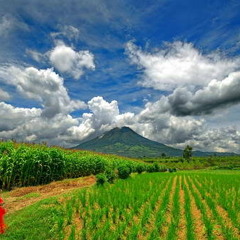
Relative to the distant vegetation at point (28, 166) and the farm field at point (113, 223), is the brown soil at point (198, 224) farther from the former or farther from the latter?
the distant vegetation at point (28, 166)

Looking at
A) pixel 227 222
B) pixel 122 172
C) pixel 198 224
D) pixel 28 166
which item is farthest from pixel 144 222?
pixel 122 172

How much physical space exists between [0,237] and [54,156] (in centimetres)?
1554

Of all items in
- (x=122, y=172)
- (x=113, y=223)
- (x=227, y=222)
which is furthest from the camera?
(x=122, y=172)

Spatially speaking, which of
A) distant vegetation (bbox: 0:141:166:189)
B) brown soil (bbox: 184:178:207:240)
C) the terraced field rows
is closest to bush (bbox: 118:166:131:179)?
distant vegetation (bbox: 0:141:166:189)

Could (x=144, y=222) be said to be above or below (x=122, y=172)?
below

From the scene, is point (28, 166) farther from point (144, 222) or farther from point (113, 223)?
point (144, 222)

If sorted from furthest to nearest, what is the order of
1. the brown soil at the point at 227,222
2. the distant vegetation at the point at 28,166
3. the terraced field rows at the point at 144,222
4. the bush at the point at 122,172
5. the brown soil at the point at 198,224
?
the bush at the point at 122,172
the distant vegetation at the point at 28,166
the brown soil at the point at 227,222
the brown soil at the point at 198,224
the terraced field rows at the point at 144,222

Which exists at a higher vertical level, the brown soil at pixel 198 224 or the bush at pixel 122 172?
the bush at pixel 122 172

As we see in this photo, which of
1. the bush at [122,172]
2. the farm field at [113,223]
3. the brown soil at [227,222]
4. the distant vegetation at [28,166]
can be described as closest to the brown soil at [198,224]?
the farm field at [113,223]

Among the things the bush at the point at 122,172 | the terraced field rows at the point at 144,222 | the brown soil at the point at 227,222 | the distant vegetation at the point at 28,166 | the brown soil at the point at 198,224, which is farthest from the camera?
the bush at the point at 122,172

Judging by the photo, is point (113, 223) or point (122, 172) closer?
point (113, 223)

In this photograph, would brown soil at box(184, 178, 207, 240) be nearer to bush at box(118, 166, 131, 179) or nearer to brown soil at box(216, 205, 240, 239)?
brown soil at box(216, 205, 240, 239)

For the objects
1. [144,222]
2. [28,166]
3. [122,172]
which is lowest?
[144,222]

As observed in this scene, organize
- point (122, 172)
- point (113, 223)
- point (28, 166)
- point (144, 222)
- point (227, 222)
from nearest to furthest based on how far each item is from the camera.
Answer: point (144, 222) → point (113, 223) → point (227, 222) → point (28, 166) → point (122, 172)
